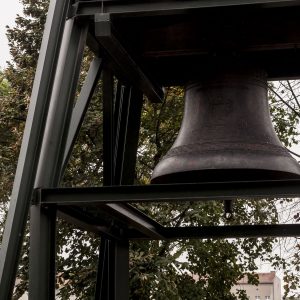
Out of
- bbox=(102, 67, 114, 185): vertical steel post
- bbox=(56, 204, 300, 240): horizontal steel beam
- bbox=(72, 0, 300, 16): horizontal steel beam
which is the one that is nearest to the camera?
bbox=(72, 0, 300, 16): horizontal steel beam

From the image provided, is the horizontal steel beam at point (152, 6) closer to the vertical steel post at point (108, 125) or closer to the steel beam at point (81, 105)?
the steel beam at point (81, 105)

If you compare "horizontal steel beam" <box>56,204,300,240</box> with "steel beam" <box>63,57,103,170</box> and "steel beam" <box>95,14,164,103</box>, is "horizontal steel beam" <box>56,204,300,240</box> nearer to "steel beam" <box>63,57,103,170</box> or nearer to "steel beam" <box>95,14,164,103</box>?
"steel beam" <box>63,57,103,170</box>

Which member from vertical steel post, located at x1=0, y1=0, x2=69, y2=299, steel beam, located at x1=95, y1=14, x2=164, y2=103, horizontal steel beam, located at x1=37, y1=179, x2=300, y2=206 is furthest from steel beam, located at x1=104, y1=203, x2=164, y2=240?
steel beam, located at x1=95, y1=14, x2=164, y2=103

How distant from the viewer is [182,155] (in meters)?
2.84

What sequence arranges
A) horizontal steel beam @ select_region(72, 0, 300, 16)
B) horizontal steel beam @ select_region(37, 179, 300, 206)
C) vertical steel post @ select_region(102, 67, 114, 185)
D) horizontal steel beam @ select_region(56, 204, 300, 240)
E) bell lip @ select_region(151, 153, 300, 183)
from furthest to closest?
horizontal steel beam @ select_region(56, 204, 300, 240)
vertical steel post @ select_region(102, 67, 114, 185)
bell lip @ select_region(151, 153, 300, 183)
horizontal steel beam @ select_region(72, 0, 300, 16)
horizontal steel beam @ select_region(37, 179, 300, 206)

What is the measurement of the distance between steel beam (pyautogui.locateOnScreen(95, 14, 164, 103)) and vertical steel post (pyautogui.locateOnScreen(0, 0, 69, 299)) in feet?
0.61

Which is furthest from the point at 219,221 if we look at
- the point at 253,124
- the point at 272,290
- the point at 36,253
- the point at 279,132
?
the point at 272,290

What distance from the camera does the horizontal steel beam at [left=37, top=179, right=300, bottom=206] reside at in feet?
7.35

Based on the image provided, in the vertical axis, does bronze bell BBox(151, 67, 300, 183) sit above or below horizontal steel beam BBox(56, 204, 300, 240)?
above

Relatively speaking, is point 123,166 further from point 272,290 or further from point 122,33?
point 272,290

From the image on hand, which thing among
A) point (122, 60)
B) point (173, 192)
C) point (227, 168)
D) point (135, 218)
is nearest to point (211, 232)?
point (135, 218)

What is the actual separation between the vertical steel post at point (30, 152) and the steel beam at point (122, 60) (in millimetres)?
185

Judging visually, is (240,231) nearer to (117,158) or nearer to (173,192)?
(117,158)

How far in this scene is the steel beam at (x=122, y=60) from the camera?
2.53 m
